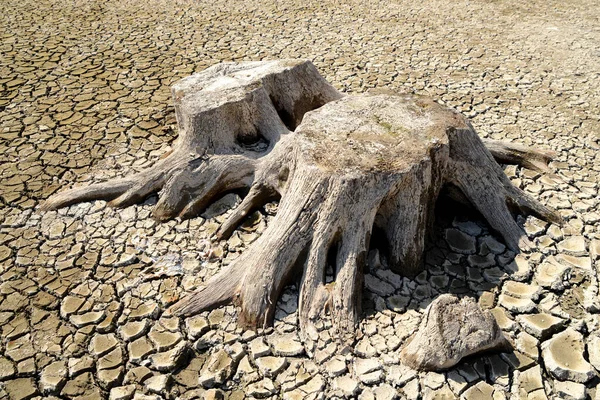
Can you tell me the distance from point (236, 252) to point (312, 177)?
0.69 meters

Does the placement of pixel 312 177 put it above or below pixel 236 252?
above

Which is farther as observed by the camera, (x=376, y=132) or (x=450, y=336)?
(x=376, y=132)

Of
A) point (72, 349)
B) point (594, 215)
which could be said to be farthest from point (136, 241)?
point (594, 215)

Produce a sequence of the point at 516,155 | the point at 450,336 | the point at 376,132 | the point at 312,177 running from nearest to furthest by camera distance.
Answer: the point at 450,336 → the point at 312,177 → the point at 376,132 → the point at 516,155

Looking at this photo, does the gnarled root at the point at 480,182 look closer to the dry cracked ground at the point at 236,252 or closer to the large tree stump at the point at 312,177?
the large tree stump at the point at 312,177

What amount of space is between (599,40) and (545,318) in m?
4.72

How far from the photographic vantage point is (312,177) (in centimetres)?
249

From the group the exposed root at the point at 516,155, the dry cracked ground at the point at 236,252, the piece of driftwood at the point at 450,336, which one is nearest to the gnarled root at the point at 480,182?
the dry cracked ground at the point at 236,252

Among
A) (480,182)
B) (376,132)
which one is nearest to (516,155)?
(480,182)

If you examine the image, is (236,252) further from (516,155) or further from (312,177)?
(516,155)

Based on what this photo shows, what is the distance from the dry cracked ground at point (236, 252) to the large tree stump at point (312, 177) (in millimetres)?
113

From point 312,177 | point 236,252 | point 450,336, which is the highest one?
point 312,177

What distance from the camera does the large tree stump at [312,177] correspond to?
8.04ft

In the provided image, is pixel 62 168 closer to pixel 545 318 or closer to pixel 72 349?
pixel 72 349
